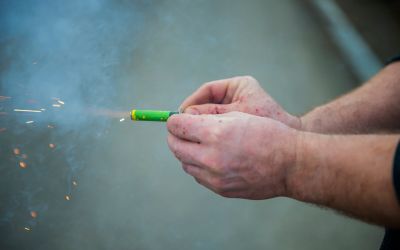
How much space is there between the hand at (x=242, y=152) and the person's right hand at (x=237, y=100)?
0.73 feet

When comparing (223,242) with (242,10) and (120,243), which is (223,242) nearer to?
(120,243)

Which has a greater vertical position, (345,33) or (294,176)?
(345,33)

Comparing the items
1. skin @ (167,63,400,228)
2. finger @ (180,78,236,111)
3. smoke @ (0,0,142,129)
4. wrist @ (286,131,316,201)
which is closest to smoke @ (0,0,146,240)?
smoke @ (0,0,142,129)

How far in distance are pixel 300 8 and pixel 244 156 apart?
1.60 m

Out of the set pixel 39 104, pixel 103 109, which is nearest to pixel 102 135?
pixel 103 109

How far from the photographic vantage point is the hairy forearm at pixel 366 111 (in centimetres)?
92

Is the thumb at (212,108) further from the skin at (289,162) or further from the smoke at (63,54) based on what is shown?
the smoke at (63,54)

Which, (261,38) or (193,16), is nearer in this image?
(193,16)

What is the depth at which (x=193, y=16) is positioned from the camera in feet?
4.62

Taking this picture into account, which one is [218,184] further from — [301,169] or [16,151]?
[16,151]

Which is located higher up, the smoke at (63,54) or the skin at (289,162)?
the smoke at (63,54)

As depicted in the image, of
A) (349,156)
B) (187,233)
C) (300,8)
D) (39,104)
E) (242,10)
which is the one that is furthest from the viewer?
(300,8)

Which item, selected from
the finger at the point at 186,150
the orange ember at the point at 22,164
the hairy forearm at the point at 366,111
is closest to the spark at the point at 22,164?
the orange ember at the point at 22,164

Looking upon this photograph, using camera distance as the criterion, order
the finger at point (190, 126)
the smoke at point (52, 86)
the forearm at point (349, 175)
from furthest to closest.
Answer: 1. the smoke at point (52, 86)
2. the finger at point (190, 126)
3. the forearm at point (349, 175)
